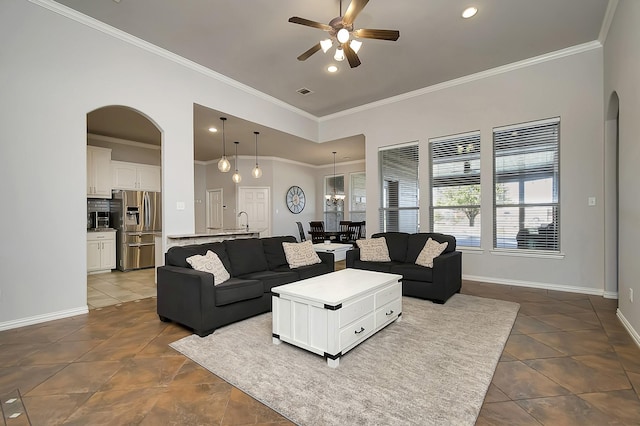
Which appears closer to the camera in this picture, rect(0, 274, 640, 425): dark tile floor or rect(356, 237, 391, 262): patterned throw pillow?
rect(0, 274, 640, 425): dark tile floor

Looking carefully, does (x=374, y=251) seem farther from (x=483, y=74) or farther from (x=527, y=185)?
(x=483, y=74)

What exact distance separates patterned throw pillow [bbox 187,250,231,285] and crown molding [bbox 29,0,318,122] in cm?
295

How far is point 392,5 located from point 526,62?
8.62ft

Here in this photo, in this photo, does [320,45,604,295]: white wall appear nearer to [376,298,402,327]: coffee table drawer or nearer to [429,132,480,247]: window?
[429,132,480,247]: window

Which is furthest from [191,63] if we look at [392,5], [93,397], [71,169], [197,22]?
[93,397]

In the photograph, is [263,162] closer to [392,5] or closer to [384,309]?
[392,5]

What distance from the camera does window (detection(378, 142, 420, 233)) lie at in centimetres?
571

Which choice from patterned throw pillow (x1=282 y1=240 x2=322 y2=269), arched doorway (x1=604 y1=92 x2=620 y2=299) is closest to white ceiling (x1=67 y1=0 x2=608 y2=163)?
arched doorway (x1=604 y1=92 x2=620 y2=299)

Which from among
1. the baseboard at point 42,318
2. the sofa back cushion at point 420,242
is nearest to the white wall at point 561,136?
the sofa back cushion at point 420,242

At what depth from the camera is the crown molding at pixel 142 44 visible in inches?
129

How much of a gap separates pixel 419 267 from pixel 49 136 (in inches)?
178

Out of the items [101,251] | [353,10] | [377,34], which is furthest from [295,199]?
[353,10]

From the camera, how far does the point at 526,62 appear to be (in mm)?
4504

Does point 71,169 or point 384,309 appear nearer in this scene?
point 384,309
